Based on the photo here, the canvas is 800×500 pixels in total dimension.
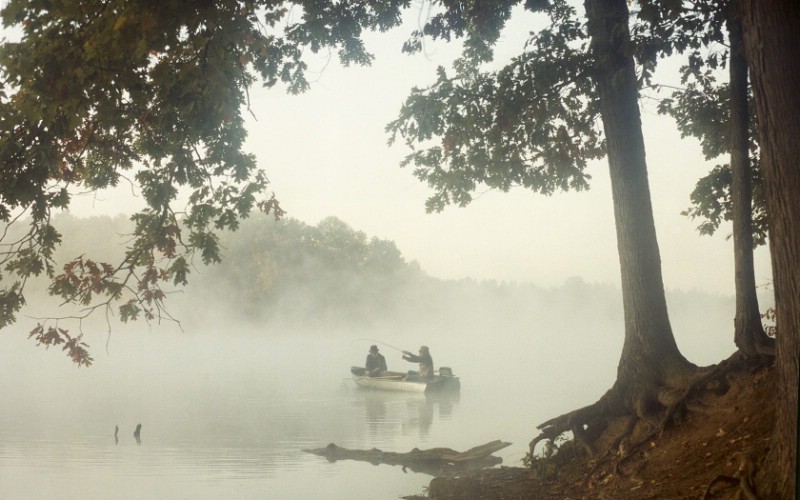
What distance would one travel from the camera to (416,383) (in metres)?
26.1

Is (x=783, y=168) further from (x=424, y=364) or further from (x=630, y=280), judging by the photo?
(x=424, y=364)

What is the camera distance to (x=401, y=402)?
2589cm

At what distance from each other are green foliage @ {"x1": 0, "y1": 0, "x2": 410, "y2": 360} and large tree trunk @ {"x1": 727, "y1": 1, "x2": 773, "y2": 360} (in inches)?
254

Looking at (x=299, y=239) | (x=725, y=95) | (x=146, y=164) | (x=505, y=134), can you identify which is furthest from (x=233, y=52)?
(x=299, y=239)

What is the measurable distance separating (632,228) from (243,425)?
596 inches

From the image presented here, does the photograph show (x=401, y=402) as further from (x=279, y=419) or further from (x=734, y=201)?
(x=734, y=201)

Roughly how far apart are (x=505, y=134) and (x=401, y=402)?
15385mm

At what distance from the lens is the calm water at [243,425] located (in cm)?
1342

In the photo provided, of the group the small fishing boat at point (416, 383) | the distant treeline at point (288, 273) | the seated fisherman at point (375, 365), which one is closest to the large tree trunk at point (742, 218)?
the small fishing boat at point (416, 383)

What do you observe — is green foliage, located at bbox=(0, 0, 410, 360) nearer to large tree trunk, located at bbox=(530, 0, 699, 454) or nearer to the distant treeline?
large tree trunk, located at bbox=(530, 0, 699, 454)

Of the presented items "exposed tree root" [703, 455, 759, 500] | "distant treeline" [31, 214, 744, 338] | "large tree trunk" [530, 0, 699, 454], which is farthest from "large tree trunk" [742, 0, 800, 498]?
"distant treeline" [31, 214, 744, 338]

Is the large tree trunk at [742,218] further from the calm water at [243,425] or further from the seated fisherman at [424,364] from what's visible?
the seated fisherman at [424,364]

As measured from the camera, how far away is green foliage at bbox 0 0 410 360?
6.96 m

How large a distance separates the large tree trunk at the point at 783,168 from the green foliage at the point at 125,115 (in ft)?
17.7
